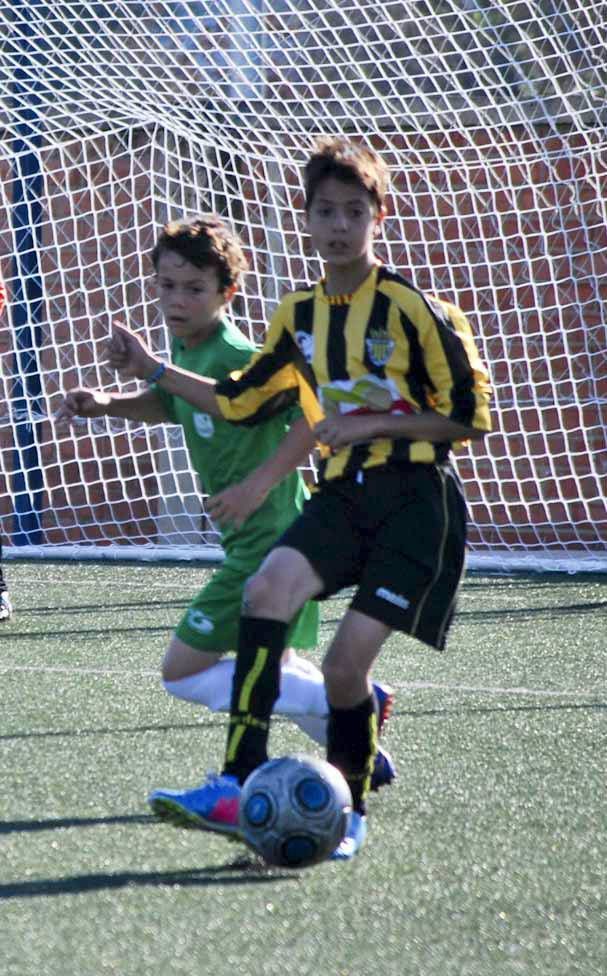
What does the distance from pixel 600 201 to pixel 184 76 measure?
2219mm

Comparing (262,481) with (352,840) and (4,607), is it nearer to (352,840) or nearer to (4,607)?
(352,840)

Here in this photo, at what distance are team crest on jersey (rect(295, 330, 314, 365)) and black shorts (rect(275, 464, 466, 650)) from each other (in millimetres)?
273

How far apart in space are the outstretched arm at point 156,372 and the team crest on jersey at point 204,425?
26 cm

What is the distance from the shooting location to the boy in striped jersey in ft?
10.5

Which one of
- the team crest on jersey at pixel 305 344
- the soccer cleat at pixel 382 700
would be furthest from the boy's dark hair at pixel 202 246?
the soccer cleat at pixel 382 700

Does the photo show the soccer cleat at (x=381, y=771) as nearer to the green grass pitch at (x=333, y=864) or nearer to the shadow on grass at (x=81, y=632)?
the green grass pitch at (x=333, y=864)

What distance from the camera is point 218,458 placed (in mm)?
3920

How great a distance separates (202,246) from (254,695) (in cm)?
107

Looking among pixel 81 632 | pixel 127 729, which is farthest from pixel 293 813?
pixel 81 632

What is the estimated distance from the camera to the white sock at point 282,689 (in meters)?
3.71

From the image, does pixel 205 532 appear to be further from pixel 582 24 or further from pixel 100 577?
pixel 582 24

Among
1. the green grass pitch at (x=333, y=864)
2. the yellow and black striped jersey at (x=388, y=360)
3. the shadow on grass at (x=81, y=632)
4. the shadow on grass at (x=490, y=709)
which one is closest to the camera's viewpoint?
the green grass pitch at (x=333, y=864)

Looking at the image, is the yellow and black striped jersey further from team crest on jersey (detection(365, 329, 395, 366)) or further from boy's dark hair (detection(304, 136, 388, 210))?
boy's dark hair (detection(304, 136, 388, 210))

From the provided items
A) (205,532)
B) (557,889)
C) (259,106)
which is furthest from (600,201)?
(557,889)
